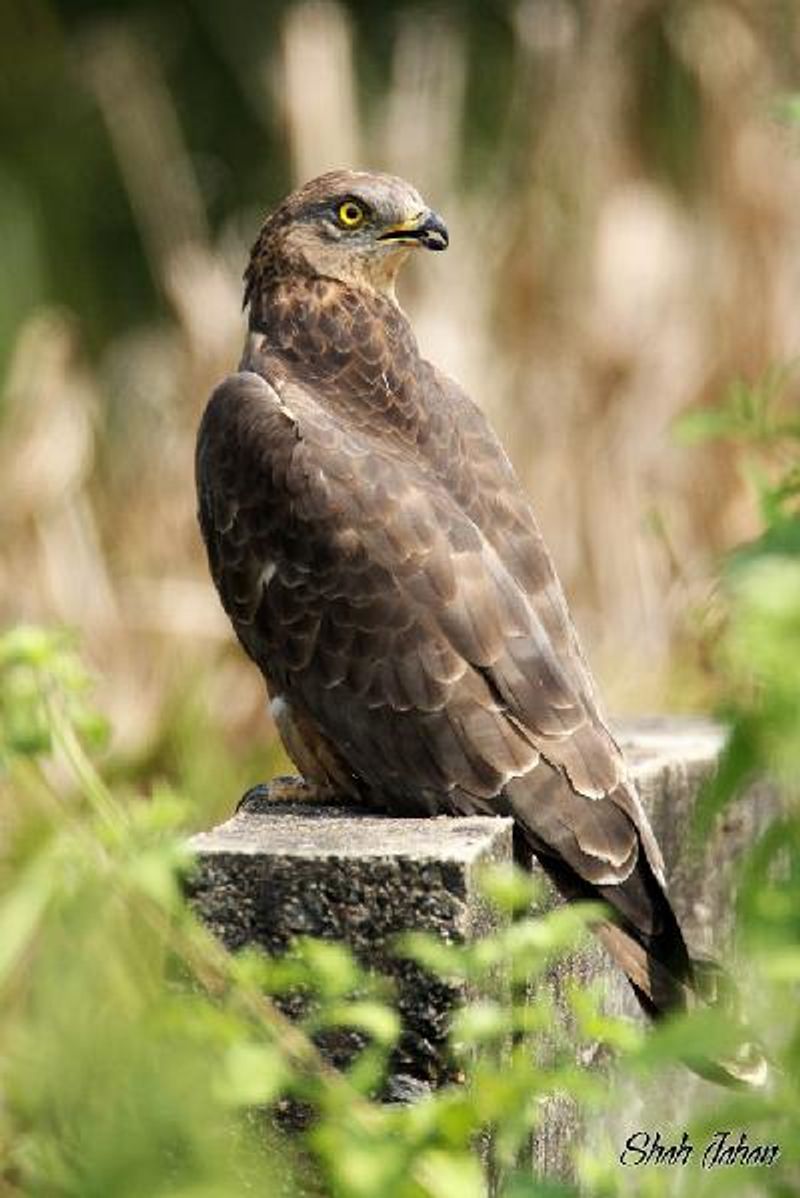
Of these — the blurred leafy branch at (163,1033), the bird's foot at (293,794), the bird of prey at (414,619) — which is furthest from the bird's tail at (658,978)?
the blurred leafy branch at (163,1033)

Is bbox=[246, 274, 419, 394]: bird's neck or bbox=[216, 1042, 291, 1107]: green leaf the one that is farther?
bbox=[246, 274, 419, 394]: bird's neck

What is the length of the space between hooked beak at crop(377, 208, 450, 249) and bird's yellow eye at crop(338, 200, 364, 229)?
0.21 feet

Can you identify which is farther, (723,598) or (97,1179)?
(723,598)

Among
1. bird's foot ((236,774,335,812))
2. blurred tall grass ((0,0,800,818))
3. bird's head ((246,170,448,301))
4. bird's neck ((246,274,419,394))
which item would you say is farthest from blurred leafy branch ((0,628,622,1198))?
blurred tall grass ((0,0,800,818))

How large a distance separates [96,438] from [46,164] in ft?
18.2

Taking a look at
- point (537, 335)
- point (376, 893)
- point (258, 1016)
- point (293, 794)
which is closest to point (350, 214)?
point (293, 794)

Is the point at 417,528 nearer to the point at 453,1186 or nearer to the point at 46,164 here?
the point at 453,1186

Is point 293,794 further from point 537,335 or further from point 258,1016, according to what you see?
point 537,335

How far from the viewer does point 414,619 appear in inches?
181

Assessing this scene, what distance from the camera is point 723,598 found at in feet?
7.41

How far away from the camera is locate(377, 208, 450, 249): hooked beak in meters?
5.58

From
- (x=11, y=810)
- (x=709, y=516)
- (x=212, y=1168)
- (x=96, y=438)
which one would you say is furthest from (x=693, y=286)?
(x=212, y=1168)

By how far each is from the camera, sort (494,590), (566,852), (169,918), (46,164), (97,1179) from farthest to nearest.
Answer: (46,164), (494,590), (566,852), (169,918), (97,1179)

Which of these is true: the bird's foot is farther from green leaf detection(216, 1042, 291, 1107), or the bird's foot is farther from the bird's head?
green leaf detection(216, 1042, 291, 1107)
